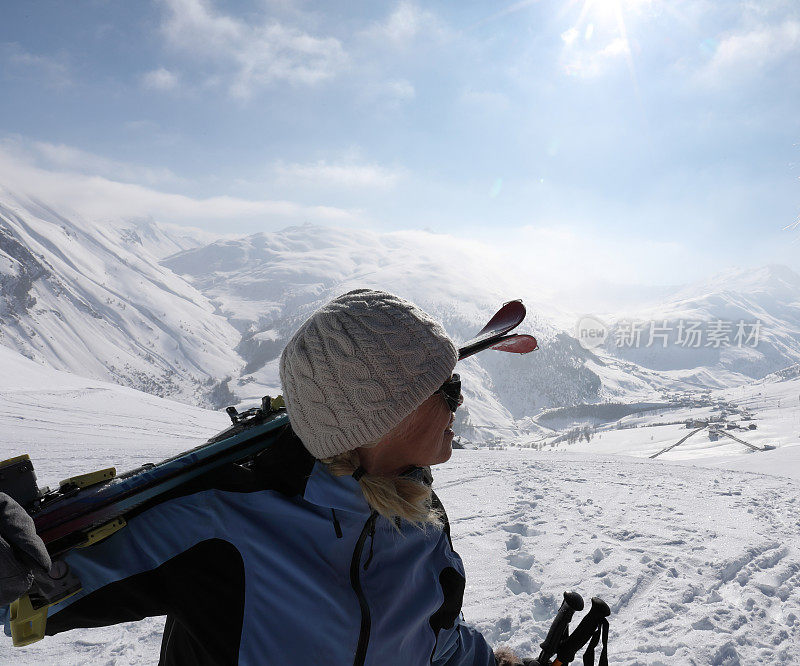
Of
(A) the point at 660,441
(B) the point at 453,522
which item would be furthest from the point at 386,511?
(A) the point at 660,441

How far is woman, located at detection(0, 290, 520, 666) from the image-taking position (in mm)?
1472

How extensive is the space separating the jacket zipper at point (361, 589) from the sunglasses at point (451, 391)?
0.60 metres

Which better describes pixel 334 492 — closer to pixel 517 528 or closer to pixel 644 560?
pixel 644 560

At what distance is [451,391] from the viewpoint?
2.11 m

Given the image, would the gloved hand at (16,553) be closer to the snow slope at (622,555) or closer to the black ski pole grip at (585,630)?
the black ski pole grip at (585,630)

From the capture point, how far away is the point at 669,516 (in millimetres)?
7238

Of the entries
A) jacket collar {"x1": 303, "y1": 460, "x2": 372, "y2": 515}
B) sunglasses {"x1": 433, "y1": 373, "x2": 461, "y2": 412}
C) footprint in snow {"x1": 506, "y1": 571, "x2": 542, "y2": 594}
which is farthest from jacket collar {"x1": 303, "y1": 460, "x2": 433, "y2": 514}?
footprint in snow {"x1": 506, "y1": 571, "x2": 542, "y2": 594}

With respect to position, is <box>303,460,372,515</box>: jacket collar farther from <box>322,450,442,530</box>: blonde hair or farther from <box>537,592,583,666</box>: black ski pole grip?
<box>537,592,583,666</box>: black ski pole grip

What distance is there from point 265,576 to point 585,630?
174 cm

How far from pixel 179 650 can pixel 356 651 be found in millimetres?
707

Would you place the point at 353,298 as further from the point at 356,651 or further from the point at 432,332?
the point at 356,651

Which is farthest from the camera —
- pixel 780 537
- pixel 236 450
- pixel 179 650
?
pixel 780 537

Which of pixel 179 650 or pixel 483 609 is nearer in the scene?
pixel 179 650

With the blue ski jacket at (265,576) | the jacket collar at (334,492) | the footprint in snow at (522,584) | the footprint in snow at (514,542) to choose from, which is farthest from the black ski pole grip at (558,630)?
the footprint in snow at (514,542)
